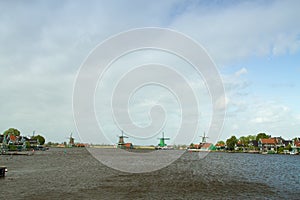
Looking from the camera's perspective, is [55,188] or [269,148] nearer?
[55,188]

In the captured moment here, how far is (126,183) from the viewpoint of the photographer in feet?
124

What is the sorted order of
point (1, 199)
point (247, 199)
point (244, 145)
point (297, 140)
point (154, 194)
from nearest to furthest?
point (1, 199)
point (247, 199)
point (154, 194)
point (297, 140)
point (244, 145)

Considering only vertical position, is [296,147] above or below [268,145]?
below

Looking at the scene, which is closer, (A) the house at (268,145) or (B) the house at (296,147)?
(B) the house at (296,147)

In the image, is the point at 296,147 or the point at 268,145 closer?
the point at 296,147

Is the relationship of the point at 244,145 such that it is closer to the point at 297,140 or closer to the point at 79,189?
the point at 297,140


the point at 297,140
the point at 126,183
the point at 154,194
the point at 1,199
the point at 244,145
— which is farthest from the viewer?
the point at 244,145

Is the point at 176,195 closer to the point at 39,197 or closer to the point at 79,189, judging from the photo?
the point at 79,189

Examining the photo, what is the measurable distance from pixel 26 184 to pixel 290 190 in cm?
3585

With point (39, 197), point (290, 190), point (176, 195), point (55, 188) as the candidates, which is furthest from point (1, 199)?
point (290, 190)

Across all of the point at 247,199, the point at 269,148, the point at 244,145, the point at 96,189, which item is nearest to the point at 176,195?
the point at 247,199

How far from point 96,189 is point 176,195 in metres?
10.1

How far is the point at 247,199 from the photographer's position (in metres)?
28.5

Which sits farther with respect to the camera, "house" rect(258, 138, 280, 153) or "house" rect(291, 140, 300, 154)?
"house" rect(258, 138, 280, 153)
